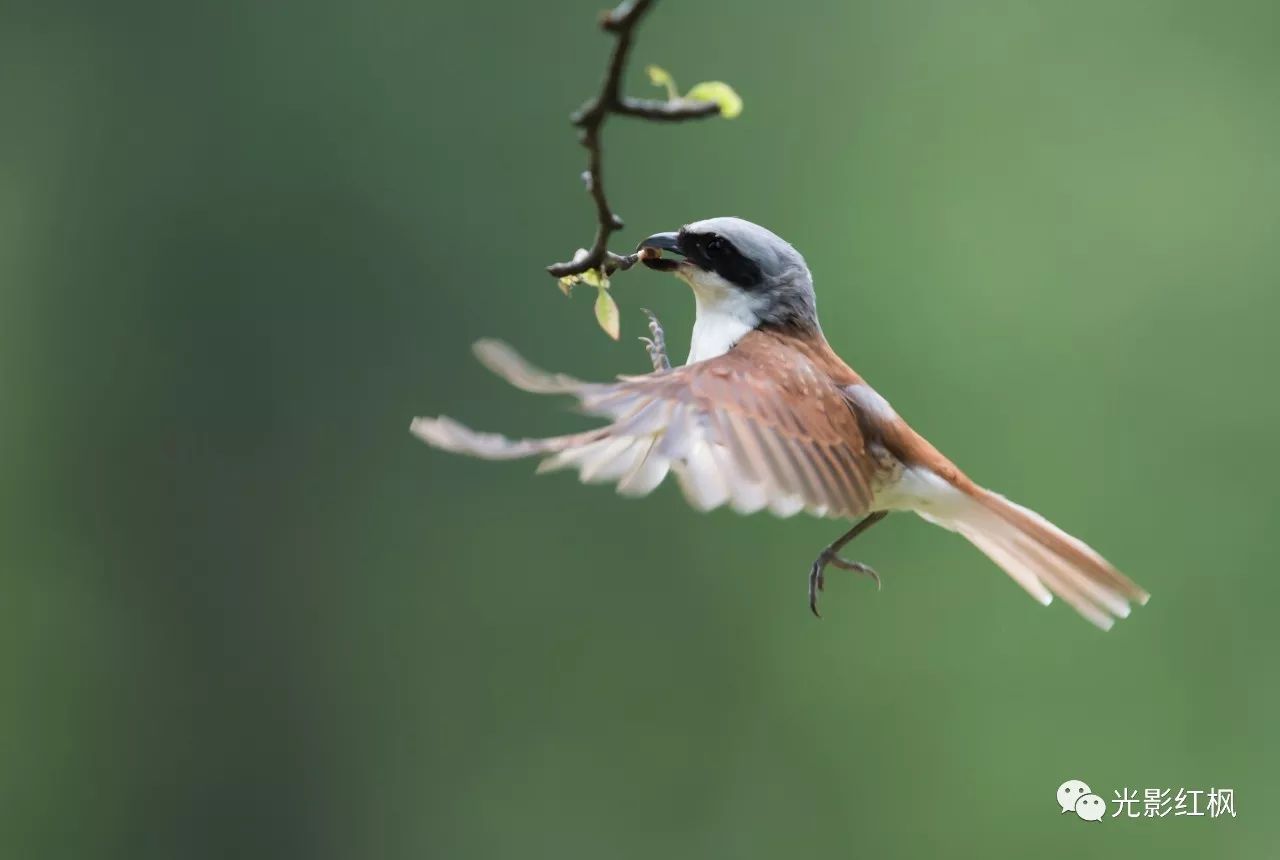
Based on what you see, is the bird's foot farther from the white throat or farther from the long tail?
the white throat

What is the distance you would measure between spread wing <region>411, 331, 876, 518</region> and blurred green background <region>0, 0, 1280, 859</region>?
396 cm

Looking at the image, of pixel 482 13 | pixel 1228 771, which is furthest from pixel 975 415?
pixel 482 13

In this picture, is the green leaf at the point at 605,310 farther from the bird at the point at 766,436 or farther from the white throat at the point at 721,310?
the white throat at the point at 721,310

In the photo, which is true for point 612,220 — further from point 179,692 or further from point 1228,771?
point 179,692

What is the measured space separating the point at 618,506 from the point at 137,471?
265 centimetres

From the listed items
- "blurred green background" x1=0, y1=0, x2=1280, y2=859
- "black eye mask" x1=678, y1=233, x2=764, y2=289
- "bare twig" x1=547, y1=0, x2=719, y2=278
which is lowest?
"blurred green background" x1=0, y1=0, x2=1280, y2=859

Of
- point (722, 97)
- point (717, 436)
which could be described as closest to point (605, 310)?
point (717, 436)

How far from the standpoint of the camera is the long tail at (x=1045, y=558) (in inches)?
106

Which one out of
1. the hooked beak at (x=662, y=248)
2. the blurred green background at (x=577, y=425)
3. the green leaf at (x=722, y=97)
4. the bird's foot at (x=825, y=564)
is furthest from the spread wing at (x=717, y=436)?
the blurred green background at (x=577, y=425)

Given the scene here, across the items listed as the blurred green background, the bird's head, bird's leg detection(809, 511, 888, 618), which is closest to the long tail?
bird's leg detection(809, 511, 888, 618)

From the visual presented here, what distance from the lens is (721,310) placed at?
9.71 ft

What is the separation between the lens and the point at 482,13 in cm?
706

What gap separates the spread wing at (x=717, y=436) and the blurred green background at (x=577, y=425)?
13.0 feet

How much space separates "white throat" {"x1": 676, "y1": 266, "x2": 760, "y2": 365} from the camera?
2.93m
